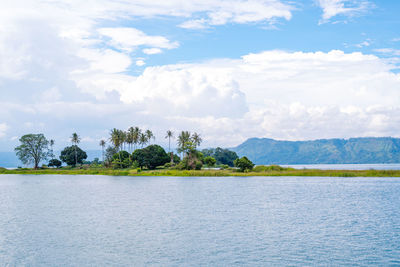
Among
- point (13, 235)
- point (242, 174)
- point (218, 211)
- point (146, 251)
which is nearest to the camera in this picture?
point (146, 251)

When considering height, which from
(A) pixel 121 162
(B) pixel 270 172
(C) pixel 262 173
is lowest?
(C) pixel 262 173

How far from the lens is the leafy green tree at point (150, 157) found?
17588 centimetres

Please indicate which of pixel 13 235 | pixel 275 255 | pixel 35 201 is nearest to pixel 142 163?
pixel 35 201

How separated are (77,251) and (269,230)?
2047cm

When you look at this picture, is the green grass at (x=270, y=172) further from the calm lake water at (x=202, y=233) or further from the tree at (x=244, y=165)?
the calm lake water at (x=202, y=233)

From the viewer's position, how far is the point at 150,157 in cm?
17700

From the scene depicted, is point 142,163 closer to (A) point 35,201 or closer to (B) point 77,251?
(A) point 35,201

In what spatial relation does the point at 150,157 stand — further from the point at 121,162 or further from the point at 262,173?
the point at 262,173

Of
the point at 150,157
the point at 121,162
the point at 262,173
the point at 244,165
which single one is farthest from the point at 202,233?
the point at 121,162

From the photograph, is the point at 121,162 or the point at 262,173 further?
the point at 121,162

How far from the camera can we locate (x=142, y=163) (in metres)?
177

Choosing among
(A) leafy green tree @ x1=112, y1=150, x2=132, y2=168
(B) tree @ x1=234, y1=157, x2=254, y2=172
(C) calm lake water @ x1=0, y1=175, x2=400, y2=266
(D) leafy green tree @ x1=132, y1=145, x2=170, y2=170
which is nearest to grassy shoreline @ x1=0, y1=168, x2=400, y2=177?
(B) tree @ x1=234, y1=157, x2=254, y2=172

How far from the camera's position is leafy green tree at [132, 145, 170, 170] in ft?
577

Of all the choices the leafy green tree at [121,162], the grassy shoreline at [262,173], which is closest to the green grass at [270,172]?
the grassy shoreline at [262,173]
